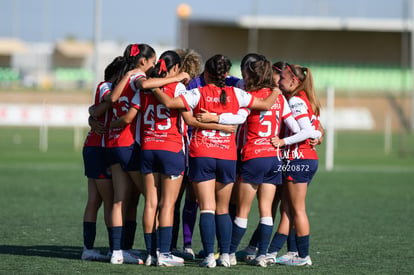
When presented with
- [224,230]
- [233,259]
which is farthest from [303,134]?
[233,259]

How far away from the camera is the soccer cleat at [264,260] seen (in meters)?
7.57

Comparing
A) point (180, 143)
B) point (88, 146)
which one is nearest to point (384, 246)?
point (180, 143)

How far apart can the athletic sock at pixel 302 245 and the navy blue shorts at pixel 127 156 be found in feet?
5.92

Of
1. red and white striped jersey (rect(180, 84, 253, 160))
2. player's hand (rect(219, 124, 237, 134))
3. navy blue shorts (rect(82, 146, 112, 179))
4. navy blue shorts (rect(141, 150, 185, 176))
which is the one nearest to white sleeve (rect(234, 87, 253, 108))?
red and white striped jersey (rect(180, 84, 253, 160))

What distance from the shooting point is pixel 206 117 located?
7.20 metres

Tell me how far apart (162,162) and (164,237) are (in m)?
0.74

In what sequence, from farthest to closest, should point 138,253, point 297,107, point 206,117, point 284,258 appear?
point 138,253
point 284,258
point 297,107
point 206,117

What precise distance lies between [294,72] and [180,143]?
140cm

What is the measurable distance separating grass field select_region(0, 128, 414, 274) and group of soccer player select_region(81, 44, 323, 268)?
1.15ft

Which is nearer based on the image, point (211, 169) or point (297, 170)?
point (211, 169)

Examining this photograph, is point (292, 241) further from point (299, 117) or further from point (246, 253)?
point (299, 117)

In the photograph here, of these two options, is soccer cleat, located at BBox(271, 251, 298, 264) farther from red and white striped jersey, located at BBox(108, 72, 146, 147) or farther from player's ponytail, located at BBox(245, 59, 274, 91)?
red and white striped jersey, located at BBox(108, 72, 146, 147)

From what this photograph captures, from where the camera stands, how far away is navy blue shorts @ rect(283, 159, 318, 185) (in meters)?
7.62

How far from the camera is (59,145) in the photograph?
29656 millimetres
